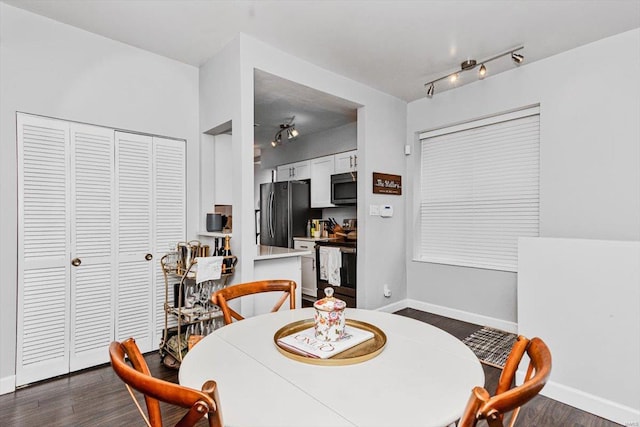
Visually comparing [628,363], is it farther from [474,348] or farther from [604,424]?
[474,348]

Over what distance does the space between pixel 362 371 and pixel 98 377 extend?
2.48 m

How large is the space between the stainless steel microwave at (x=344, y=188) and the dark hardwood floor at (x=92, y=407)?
2.84m

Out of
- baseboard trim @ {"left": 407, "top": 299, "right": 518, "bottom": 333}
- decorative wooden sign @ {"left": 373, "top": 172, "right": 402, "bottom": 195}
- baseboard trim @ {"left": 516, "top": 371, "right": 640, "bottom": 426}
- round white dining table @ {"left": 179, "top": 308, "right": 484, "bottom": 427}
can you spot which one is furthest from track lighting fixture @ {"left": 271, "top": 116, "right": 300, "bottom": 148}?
baseboard trim @ {"left": 516, "top": 371, "right": 640, "bottom": 426}

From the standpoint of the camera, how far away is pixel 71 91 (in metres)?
2.66

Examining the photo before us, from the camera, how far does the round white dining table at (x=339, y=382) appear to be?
0.88m

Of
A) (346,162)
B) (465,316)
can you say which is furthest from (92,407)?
(346,162)

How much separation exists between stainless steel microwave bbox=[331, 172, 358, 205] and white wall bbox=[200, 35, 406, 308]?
703mm

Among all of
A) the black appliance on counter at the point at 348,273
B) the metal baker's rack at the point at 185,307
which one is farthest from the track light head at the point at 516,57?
the metal baker's rack at the point at 185,307

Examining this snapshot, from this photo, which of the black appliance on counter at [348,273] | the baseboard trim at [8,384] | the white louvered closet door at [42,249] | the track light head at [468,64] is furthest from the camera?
the black appliance on counter at [348,273]

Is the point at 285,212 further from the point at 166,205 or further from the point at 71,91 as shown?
the point at 71,91

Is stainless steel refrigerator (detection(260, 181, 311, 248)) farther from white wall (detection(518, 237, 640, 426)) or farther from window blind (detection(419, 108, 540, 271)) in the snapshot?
white wall (detection(518, 237, 640, 426))

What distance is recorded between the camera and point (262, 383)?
1.06 meters

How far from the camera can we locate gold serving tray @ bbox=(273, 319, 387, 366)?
1181 mm

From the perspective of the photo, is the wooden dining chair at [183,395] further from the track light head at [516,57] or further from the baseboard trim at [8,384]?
the track light head at [516,57]
